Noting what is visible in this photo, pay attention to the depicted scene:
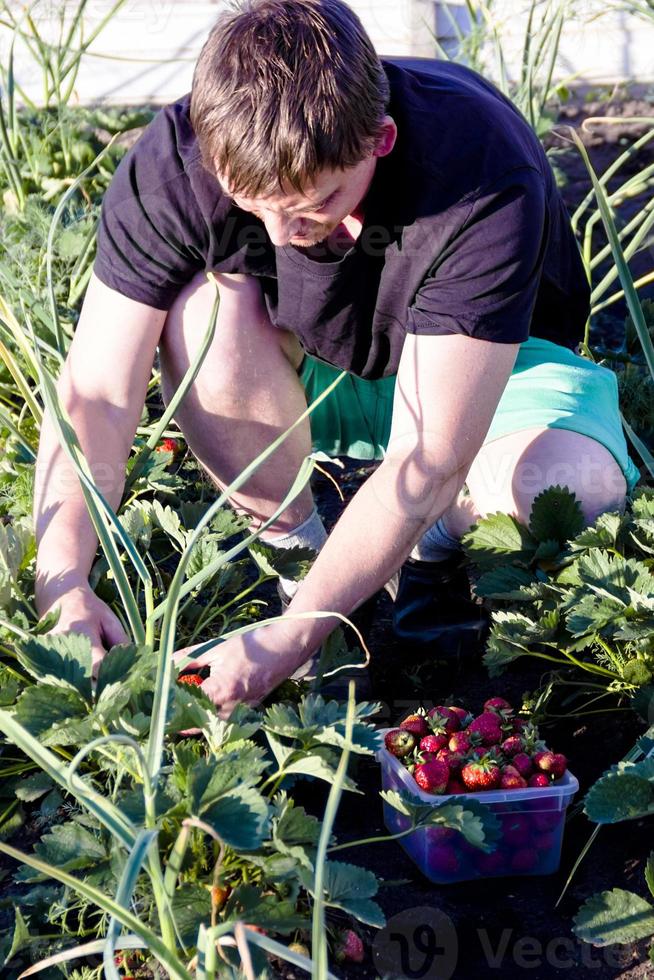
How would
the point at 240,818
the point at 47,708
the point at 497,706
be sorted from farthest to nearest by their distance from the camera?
the point at 497,706
the point at 47,708
the point at 240,818

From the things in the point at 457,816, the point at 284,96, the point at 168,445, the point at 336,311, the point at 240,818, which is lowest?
the point at 168,445

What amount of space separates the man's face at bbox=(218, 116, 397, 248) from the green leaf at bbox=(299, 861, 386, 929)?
26.5 inches

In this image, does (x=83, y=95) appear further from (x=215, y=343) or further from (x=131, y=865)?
(x=131, y=865)

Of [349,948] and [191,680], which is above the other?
[191,680]

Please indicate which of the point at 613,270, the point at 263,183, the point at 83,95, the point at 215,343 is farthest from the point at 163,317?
the point at 83,95

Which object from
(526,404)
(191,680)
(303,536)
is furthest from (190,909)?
(526,404)

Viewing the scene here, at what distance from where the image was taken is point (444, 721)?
1.33 m

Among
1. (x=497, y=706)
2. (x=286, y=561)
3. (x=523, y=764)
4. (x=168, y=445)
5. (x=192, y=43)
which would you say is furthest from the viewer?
(x=192, y=43)

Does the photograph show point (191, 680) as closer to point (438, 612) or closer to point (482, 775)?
point (482, 775)

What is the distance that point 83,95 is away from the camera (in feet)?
12.8

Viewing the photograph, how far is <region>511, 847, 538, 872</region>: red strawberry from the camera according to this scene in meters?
1.30

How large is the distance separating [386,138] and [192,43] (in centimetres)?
291

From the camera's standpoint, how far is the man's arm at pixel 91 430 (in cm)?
137

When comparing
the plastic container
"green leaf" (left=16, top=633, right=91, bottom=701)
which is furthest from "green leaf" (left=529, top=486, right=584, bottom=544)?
"green leaf" (left=16, top=633, right=91, bottom=701)
